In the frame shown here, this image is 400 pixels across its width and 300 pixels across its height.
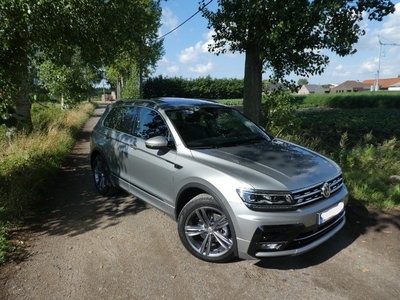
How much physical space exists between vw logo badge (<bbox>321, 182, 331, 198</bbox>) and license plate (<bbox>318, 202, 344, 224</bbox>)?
15 centimetres

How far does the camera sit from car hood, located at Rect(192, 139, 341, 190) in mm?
2818

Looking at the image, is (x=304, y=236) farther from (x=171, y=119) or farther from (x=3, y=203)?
(x=3, y=203)

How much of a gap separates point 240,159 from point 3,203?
354 centimetres

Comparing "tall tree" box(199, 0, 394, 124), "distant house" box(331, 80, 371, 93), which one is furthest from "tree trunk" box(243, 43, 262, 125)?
"distant house" box(331, 80, 371, 93)

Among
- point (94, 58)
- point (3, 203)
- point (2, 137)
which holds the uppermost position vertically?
point (94, 58)

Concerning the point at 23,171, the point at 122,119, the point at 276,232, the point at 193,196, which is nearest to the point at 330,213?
the point at 276,232

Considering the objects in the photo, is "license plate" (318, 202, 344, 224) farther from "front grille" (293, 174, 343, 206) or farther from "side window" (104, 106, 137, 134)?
"side window" (104, 106, 137, 134)

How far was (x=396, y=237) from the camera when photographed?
12.4 feet

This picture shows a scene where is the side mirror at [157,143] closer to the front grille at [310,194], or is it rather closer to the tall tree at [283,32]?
the front grille at [310,194]

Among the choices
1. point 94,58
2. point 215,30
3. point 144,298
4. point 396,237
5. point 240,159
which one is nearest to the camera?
point 144,298

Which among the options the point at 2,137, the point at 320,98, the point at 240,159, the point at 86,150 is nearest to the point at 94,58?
the point at 86,150

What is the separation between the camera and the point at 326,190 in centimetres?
301

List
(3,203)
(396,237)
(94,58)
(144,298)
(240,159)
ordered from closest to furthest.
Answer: (144,298) → (240,159) → (396,237) → (3,203) → (94,58)

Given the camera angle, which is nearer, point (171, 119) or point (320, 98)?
point (171, 119)
